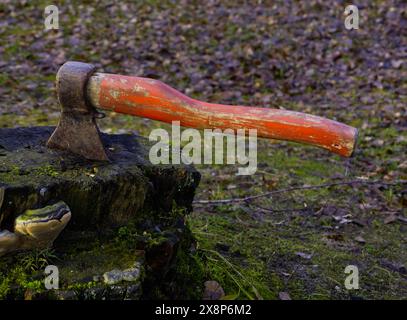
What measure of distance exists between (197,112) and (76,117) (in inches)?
29.6

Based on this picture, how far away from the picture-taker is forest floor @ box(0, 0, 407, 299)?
3.99 metres

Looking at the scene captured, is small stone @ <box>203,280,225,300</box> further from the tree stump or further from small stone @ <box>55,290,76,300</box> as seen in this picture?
small stone @ <box>55,290,76,300</box>

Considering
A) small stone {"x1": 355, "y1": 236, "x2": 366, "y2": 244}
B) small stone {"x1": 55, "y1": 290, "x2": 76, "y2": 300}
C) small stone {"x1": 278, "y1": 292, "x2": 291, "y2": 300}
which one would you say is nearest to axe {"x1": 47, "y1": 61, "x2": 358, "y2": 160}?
small stone {"x1": 55, "y1": 290, "x2": 76, "y2": 300}

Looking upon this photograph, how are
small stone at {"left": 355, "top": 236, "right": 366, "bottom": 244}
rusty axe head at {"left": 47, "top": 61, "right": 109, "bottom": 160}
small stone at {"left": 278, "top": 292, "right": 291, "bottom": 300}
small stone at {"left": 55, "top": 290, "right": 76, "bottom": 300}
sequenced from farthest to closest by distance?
small stone at {"left": 355, "top": 236, "right": 366, "bottom": 244} < small stone at {"left": 278, "top": 292, "right": 291, "bottom": 300} < rusty axe head at {"left": 47, "top": 61, "right": 109, "bottom": 160} < small stone at {"left": 55, "top": 290, "right": 76, "bottom": 300}

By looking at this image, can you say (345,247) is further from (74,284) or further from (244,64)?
(244,64)

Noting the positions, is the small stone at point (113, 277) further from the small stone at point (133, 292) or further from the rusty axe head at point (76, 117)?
the rusty axe head at point (76, 117)

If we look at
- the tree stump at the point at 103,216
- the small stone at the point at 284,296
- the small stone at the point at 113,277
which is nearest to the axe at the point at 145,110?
the tree stump at the point at 103,216

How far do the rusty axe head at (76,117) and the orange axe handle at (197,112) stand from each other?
0.20 ft

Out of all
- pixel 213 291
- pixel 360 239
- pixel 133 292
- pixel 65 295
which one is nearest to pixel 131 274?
pixel 133 292

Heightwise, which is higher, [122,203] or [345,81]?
[345,81]

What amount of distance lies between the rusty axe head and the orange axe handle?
0.06 m

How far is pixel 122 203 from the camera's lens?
300 centimetres

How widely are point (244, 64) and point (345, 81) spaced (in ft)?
5.88
